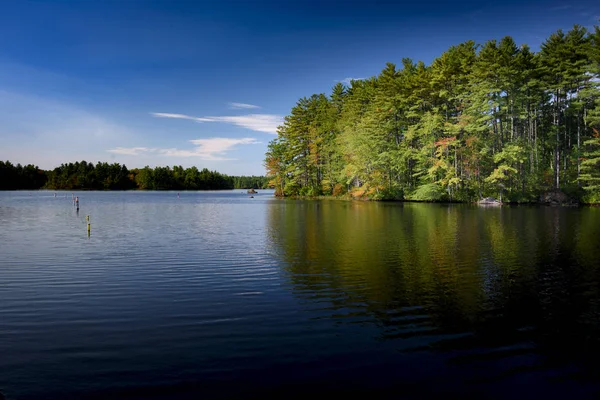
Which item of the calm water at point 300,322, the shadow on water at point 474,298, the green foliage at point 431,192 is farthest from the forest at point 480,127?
the calm water at point 300,322

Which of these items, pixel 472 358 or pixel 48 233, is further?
pixel 48 233

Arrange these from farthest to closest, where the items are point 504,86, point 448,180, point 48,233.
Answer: point 448,180 → point 504,86 → point 48,233

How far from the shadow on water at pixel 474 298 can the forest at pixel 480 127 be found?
3538cm

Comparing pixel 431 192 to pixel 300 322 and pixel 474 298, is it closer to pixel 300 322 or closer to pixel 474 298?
pixel 474 298

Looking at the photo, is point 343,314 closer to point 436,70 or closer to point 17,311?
point 17,311

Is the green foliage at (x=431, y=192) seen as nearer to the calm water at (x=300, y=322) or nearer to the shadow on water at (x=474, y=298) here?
the shadow on water at (x=474, y=298)

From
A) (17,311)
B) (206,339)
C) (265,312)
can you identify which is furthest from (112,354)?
(17,311)

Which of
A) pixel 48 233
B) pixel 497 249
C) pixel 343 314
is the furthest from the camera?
pixel 48 233

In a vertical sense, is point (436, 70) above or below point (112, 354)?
above

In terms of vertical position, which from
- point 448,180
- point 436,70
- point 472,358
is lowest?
point 472,358

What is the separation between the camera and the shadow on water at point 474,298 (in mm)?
7789

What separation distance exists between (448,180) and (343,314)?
56.6 meters

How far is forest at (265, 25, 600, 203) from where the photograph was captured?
2152 inches

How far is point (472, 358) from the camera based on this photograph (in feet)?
26.6
